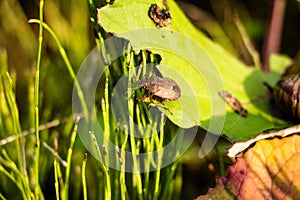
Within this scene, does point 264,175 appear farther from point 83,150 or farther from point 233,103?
point 83,150

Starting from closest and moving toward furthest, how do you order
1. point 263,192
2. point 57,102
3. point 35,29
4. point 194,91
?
→ 1. point 263,192
2. point 194,91
3. point 57,102
4. point 35,29

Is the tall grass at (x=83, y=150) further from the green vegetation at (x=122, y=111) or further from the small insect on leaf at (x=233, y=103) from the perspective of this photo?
the small insect on leaf at (x=233, y=103)

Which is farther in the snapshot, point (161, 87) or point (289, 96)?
point (289, 96)

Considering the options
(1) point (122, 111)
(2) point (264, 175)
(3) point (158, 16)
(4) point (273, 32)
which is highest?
(4) point (273, 32)

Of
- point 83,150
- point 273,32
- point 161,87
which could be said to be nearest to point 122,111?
point 161,87

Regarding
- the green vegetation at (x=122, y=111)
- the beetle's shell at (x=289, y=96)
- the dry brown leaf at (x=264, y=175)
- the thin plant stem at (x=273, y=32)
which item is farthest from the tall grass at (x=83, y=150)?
the thin plant stem at (x=273, y=32)

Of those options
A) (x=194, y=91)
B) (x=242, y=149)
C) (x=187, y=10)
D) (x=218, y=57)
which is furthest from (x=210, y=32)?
(x=242, y=149)

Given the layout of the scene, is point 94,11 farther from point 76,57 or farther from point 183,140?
point 76,57
